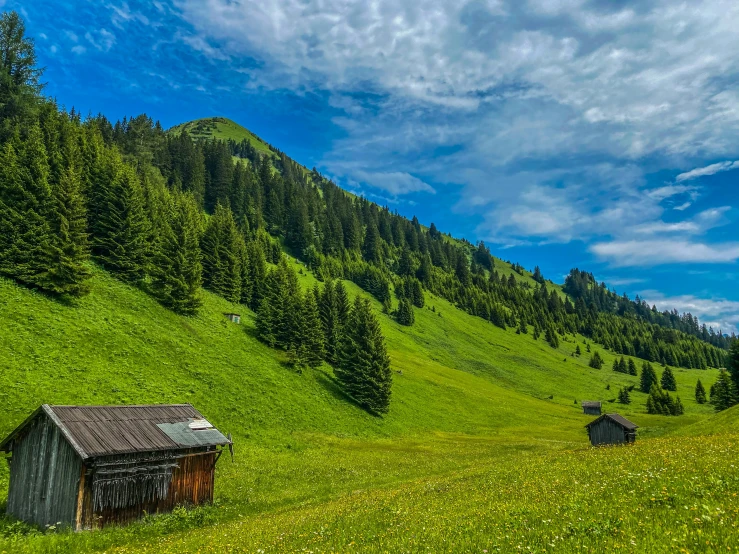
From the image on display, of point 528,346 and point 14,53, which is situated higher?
point 14,53

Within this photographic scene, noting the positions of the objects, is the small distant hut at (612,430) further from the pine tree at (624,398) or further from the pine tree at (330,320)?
the pine tree at (624,398)

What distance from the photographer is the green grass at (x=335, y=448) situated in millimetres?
11367

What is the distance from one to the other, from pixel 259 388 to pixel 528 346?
134659 millimetres

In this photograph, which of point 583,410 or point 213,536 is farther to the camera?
point 583,410

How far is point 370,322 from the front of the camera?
2857 inches

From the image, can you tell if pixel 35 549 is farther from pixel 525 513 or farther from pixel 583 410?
pixel 583 410

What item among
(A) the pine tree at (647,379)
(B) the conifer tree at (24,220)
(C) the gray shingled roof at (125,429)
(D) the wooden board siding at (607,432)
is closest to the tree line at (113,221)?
(B) the conifer tree at (24,220)

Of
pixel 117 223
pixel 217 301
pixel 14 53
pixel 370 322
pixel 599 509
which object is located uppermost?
pixel 14 53

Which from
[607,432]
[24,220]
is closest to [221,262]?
[24,220]

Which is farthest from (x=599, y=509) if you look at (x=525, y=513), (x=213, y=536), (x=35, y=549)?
(x=35, y=549)

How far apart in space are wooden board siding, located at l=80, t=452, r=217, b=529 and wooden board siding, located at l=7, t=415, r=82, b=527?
0.66 m

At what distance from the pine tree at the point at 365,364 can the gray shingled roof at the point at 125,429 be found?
3877 cm

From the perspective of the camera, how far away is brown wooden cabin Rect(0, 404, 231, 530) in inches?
832

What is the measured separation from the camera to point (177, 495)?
24766 millimetres
